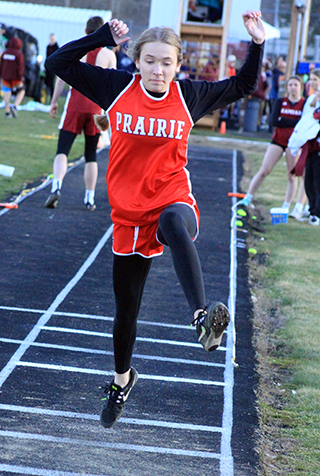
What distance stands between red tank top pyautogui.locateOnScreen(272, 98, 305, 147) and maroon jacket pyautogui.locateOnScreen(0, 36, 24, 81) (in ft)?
39.4

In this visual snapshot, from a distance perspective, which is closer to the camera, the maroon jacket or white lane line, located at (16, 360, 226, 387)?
white lane line, located at (16, 360, 226, 387)

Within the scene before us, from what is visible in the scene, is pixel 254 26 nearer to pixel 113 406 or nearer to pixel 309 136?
pixel 113 406

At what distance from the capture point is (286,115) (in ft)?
30.9

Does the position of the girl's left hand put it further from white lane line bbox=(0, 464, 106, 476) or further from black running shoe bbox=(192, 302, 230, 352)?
white lane line bbox=(0, 464, 106, 476)

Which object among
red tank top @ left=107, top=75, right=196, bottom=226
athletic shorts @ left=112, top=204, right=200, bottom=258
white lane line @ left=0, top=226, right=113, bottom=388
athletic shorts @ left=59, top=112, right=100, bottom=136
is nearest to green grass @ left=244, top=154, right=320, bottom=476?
athletic shorts @ left=112, top=204, right=200, bottom=258

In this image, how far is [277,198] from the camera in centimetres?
1166

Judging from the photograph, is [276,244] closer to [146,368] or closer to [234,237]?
[234,237]

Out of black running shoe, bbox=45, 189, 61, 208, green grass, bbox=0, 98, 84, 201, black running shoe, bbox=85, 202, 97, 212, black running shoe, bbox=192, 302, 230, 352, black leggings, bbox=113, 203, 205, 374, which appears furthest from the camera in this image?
green grass, bbox=0, 98, 84, 201

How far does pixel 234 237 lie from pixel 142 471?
552cm

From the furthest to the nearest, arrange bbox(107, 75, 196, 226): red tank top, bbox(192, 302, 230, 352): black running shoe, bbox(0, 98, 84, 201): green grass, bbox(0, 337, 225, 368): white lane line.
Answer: bbox(0, 98, 84, 201): green grass, bbox(0, 337, 225, 368): white lane line, bbox(107, 75, 196, 226): red tank top, bbox(192, 302, 230, 352): black running shoe

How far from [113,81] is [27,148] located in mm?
11370

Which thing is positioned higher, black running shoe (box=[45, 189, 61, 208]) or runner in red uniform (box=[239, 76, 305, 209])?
runner in red uniform (box=[239, 76, 305, 209])

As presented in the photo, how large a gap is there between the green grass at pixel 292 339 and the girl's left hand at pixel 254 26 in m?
2.22

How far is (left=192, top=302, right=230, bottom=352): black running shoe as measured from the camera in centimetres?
282
